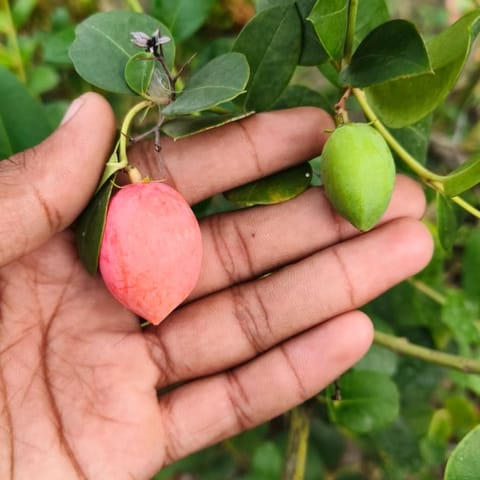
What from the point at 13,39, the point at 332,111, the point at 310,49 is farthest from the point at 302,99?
the point at 13,39

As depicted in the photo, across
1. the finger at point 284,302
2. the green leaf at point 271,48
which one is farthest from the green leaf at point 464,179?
the green leaf at point 271,48

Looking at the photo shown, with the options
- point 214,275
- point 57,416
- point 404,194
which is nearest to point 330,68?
point 404,194

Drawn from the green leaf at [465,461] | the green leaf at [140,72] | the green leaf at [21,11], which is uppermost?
the green leaf at [21,11]

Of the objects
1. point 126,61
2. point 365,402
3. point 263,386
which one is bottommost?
point 365,402

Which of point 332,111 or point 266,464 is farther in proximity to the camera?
point 266,464

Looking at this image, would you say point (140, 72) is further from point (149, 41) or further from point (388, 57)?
point (388, 57)

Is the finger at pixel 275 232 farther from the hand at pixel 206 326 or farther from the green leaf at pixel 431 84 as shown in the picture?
the green leaf at pixel 431 84

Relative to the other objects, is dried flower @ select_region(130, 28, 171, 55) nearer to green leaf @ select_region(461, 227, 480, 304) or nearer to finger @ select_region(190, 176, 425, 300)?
finger @ select_region(190, 176, 425, 300)

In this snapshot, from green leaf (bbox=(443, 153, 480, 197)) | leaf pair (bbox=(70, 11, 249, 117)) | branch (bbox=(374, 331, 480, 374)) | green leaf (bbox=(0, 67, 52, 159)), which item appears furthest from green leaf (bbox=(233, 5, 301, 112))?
branch (bbox=(374, 331, 480, 374))
